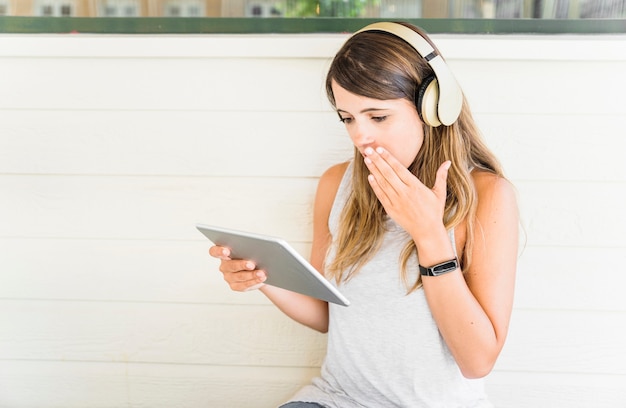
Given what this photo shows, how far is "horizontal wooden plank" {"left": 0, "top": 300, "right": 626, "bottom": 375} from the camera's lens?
144 centimetres

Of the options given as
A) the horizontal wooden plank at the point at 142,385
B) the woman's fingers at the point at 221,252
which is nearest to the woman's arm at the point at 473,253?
the woman's fingers at the point at 221,252

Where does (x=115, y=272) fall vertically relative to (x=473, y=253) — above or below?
below

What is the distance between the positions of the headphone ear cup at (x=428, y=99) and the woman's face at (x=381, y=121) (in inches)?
1.1

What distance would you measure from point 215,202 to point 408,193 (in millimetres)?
519

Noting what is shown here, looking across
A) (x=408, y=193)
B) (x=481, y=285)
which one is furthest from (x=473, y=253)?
(x=408, y=193)

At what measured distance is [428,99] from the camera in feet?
3.33

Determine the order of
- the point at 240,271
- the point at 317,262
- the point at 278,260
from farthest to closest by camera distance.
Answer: the point at 317,262, the point at 240,271, the point at 278,260

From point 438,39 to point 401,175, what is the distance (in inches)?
15.9

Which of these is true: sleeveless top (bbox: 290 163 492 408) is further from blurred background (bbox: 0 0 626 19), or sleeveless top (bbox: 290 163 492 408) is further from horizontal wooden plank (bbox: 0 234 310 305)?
blurred background (bbox: 0 0 626 19)

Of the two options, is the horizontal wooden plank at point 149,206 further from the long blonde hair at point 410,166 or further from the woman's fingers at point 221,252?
the woman's fingers at point 221,252

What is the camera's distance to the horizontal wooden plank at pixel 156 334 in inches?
56.9

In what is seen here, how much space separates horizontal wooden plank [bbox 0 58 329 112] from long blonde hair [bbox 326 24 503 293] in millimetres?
200

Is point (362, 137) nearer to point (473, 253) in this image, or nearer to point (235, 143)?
point (473, 253)

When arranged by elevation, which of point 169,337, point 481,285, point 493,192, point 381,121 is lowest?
point 169,337
